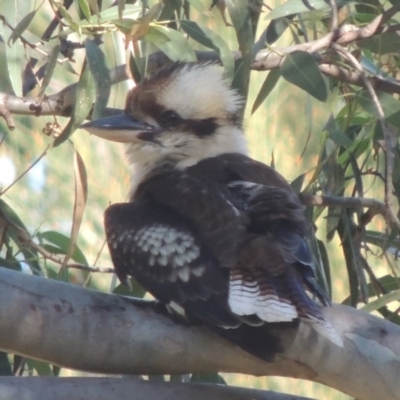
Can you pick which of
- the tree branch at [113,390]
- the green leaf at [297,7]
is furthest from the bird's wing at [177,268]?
the green leaf at [297,7]

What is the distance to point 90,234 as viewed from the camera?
3020mm

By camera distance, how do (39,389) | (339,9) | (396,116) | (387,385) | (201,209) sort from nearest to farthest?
(39,389), (387,385), (201,209), (396,116), (339,9)

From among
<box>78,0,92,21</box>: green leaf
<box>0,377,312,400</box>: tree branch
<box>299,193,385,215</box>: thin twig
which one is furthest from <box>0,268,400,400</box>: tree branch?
<box>78,0,92,21</box>: green leaf

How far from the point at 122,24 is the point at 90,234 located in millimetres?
1368

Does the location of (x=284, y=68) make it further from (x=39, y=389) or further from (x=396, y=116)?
(x=39, y=389)

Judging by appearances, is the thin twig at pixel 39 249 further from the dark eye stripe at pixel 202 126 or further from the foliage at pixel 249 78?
the dark eye stripe at pixel 202 126

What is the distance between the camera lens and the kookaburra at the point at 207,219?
4.79 feet

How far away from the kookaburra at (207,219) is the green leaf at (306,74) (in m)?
0.18

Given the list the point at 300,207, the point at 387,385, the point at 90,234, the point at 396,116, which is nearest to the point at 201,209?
the point at 300,207

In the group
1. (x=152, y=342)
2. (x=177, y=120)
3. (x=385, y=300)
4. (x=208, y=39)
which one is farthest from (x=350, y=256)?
(x=152, y=342)

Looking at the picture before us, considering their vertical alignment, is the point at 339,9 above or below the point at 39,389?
above

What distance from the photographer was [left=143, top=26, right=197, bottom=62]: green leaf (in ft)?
5.81

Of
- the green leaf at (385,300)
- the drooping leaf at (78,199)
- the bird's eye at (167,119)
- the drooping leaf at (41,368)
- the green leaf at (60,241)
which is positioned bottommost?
the drooping leaf at (41,368)

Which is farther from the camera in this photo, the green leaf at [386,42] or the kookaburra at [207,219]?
the green leaf at [386,42]
